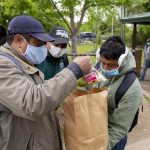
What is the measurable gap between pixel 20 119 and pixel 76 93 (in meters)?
0.44

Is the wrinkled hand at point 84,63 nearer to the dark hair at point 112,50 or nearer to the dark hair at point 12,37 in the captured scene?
the dark hair at point 12,37

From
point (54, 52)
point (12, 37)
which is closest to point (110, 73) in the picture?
point (12, 37)

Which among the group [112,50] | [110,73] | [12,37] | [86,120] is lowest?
[86,120]

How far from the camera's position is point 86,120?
7.54 feet

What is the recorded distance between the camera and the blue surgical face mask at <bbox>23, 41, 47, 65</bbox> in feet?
7.50

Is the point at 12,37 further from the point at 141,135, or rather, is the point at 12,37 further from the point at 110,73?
the point at 141,135

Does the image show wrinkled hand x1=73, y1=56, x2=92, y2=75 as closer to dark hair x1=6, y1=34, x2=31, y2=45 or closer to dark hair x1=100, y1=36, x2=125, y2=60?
dark hair x1=6, y1=34, x2=31, y2=45

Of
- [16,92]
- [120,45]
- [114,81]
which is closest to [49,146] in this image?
[16,92]

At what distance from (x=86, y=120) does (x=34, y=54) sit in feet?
1.79

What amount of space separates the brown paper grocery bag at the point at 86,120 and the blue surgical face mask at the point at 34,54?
340mm

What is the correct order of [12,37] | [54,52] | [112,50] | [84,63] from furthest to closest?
1. [54,52]
2. [112,50]
3. [12,37]
4. [84,63]

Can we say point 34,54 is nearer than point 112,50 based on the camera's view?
Yes

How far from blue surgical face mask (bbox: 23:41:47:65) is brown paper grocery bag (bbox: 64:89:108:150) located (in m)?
0.34

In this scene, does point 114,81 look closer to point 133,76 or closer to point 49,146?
point 133,76
